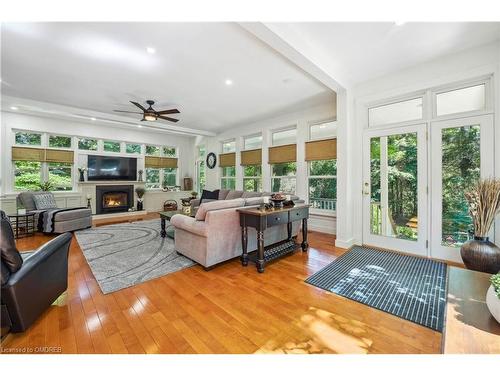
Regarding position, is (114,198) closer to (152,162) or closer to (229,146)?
(152,162)

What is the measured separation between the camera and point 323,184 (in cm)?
502

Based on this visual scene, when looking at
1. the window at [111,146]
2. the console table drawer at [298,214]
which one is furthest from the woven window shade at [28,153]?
the console table drawer at [298,214]

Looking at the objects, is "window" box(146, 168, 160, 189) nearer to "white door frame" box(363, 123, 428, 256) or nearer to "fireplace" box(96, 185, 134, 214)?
"fireplace" box(96, 185, 134, 214)

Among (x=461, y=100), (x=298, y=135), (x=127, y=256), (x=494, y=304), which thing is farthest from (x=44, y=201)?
(x=461, y=100)

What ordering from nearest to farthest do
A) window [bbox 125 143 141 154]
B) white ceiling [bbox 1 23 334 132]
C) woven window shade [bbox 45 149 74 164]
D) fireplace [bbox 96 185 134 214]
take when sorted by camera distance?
white ceiling [bbox 1 23 334 132]
woven window shade [bbox 45 149 74 164]
fireplace [bbox 96 185 134 214]
window [bbox 125 143 141 154]

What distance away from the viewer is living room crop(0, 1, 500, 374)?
1634 mm

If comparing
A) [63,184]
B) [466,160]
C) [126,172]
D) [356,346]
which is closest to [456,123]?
[466,160]

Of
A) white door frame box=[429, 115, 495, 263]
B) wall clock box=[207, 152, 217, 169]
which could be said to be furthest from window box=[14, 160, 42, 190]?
white door frame box=[429, 115, 495, 263]

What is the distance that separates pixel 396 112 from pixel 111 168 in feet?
24.5

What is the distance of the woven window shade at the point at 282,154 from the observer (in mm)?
5418

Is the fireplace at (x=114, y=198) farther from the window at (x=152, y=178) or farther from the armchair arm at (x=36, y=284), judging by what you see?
the armchair arm at (x=36, y=284)

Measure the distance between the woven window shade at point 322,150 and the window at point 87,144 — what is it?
6.28 metres

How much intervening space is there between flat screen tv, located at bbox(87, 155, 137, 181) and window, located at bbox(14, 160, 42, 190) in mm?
1080
